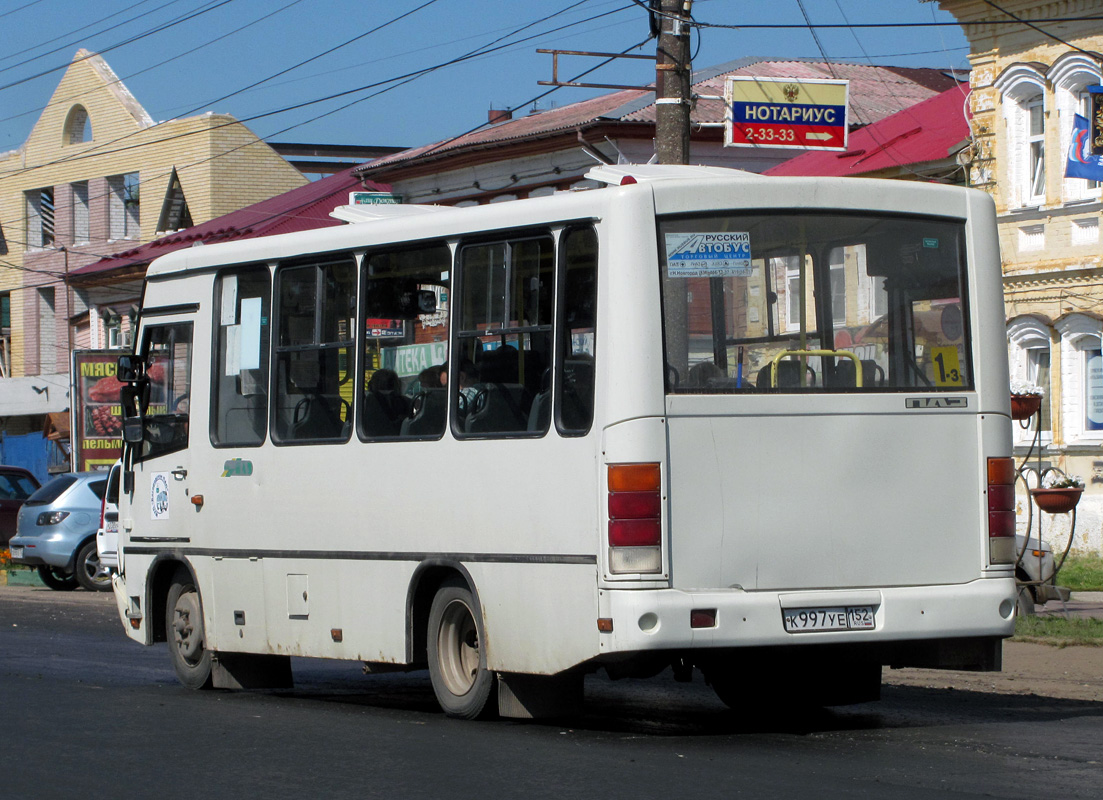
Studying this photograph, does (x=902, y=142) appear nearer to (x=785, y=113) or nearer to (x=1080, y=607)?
(x=785, y=113)

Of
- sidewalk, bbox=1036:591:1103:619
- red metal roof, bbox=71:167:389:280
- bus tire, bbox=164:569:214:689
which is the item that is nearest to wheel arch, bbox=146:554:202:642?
bus tire, bbox=164:569:214:689

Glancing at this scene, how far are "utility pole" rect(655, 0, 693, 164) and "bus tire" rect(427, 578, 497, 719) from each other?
20.2ft

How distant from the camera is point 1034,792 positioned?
7.18 metres

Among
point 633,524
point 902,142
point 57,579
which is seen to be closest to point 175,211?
point 57,579

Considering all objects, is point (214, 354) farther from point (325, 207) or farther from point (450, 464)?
point (325, 207)

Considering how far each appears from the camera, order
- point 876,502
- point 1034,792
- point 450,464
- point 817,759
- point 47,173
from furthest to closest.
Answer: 1. point 47,173
2. point 450,464
3. point 876,502
4. point 817,759
5. point 1034,792

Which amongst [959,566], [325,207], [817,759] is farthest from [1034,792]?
[325,207]

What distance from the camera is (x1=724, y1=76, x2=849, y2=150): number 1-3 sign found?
18250mm

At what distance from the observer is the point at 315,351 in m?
10.7

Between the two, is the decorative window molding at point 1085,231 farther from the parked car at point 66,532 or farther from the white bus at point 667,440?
the white bus at point 667,440

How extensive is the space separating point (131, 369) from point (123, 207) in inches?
1503

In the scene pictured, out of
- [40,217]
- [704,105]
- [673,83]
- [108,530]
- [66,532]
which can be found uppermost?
[40,217]

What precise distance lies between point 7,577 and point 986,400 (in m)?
20.9

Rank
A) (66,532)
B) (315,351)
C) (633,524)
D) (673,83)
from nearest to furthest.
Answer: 1. (633,524)
2. (315,351)
3. (673,83)
4. (66,532)
